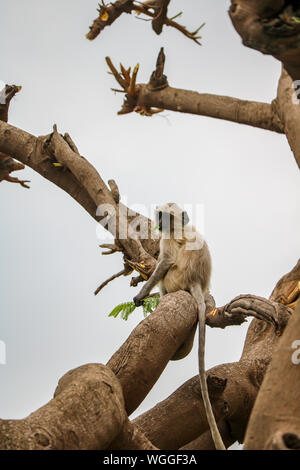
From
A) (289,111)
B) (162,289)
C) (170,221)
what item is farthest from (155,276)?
(289,111)

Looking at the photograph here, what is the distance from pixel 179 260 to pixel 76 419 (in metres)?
2.83

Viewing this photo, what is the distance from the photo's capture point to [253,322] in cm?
646

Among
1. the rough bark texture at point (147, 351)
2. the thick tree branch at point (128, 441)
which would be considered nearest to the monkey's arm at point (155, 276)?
the rough bark texture at point (147, 351)

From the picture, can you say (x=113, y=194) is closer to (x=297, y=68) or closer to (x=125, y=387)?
(x=125, y=387)

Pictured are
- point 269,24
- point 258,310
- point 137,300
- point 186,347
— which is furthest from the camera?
point 137,300

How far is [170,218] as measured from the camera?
6.02 meters

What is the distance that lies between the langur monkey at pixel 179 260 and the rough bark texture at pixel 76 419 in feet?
5.97

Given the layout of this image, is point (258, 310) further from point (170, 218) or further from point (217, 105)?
point (217, 105)

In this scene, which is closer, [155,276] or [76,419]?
[76,419]

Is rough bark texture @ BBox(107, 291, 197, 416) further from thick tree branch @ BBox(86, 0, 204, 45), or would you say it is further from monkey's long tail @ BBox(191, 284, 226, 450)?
thick tree branch @ BBox(86, 0, 204, 45)

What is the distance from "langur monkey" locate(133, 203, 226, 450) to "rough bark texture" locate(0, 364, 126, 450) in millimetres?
1819

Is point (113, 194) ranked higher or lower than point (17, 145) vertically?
lower

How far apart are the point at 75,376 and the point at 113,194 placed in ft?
10.7

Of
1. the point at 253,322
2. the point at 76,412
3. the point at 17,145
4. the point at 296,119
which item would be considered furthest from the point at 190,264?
the point at 17,145
